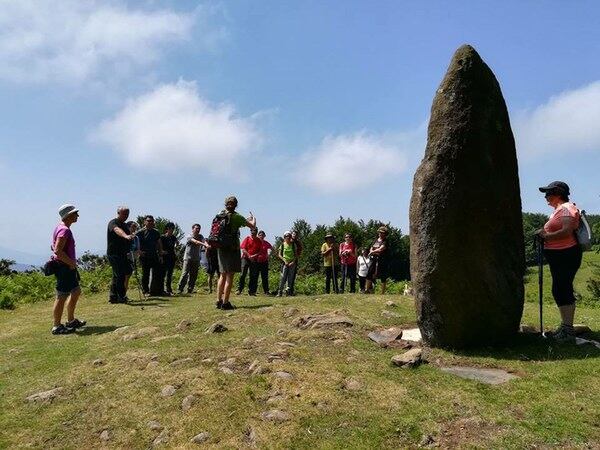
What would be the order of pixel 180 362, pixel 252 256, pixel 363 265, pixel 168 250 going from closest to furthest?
pixel 180 362 < pixel 252 256 < pixel 168 250 < pixel 363 265

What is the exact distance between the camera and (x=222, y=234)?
37.2ft

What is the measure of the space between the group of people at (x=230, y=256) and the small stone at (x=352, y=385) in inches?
134

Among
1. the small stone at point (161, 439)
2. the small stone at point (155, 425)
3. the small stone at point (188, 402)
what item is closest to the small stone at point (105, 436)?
the small stone at point (155, 425)

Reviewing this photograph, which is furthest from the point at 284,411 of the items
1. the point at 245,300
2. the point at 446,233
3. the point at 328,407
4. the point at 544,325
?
the point at 245,300

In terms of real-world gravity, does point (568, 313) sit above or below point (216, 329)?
above

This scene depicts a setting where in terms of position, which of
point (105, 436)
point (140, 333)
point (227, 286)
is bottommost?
point (105, 436)

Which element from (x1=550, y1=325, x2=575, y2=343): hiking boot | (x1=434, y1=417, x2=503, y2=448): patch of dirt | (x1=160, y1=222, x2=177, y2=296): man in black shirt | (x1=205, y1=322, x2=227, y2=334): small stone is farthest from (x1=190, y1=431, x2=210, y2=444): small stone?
(x1=160, y1=222, x2=177, y2=296): man in black shirt

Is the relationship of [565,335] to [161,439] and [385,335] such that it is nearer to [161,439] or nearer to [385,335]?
[385,335]

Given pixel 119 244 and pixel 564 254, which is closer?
pixel 564 254

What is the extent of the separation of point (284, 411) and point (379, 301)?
6103 millimetres

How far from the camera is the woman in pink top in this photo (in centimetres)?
769

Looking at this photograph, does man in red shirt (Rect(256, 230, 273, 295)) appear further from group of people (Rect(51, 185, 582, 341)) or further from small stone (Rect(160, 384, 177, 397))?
small stone (Rect(160, 384, 177, 397))

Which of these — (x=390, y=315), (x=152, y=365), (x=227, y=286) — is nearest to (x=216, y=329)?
(x=152, y=365)

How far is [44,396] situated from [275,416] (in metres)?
3.18
